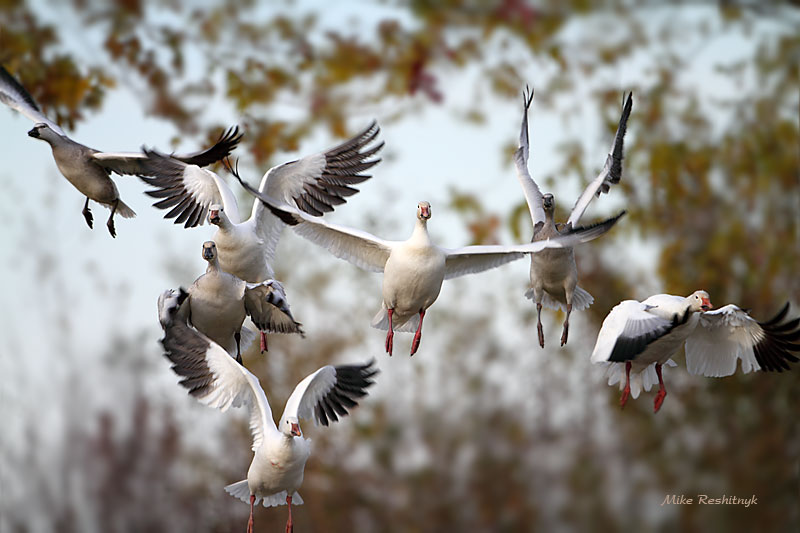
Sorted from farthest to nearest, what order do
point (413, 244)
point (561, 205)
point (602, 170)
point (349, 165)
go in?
point (561, 205)
point (349, 165)
point (602, 170)
point (413, 244)

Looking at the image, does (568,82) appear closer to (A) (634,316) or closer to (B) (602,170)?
(B) (602,170)

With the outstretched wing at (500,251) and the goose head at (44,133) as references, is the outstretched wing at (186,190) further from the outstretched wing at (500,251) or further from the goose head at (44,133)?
the outstretched wing at (500,251)

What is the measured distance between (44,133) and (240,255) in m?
1.14

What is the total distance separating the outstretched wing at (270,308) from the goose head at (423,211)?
2.35 feet

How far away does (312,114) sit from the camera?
Result: 258 inches

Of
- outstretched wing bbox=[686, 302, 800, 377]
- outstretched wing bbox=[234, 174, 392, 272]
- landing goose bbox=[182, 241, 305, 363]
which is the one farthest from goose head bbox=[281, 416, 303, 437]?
outstretched wing bbox=[686, 302, 800, 377]

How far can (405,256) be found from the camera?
4430mm

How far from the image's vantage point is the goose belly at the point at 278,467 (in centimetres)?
424

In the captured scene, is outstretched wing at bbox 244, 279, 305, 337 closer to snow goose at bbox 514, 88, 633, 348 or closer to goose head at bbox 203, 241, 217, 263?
goose head at bbox 203, 241, 217, 263

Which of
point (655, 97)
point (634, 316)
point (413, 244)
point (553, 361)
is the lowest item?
point (634, 316)

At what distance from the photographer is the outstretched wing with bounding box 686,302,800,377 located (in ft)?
14.6

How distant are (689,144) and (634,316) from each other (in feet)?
16.7

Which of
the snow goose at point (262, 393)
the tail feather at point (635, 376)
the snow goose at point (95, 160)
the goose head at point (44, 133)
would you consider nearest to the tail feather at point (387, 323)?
the snow goose at point (262, 393)

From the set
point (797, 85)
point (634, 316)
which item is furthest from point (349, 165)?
point (797, 85)
